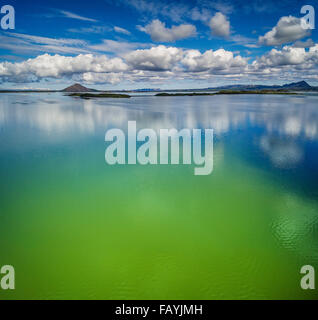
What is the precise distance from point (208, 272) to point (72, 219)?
560 centimetres

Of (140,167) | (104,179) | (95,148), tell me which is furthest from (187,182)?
(95,148)

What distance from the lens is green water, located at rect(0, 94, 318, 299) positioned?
6.12 metres

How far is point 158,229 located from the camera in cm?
814
